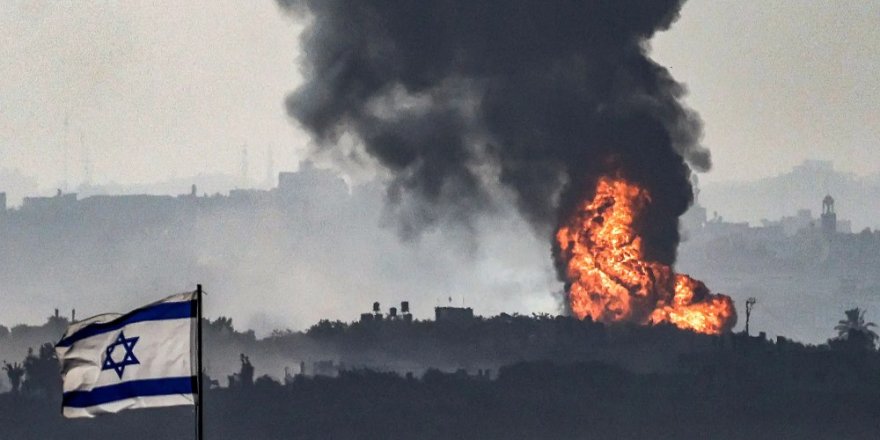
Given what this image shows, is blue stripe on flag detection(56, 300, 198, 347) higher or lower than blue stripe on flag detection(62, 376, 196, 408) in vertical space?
higher

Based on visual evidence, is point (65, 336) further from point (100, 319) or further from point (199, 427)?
point (199, 427)

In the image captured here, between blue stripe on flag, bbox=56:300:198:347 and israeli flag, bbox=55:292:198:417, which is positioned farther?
blue stripe on flag, bbox=56:300:198:347

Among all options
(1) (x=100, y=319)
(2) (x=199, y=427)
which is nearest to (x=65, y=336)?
(1) (x=100, y=319)

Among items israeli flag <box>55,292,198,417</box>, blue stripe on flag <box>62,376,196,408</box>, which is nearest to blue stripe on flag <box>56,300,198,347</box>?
israeli flag <box>55,292,198,417</box>

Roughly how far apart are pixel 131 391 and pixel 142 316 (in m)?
3.09

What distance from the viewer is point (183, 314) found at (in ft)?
320

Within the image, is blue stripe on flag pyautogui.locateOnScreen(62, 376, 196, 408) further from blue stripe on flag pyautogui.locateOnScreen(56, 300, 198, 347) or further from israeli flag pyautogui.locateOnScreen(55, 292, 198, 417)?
blue stripe on flag pyautogui.locateOnScreen(56, 300, 198, 347)

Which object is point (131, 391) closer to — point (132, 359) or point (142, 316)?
point (132, 359)

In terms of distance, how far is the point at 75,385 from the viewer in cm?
9988

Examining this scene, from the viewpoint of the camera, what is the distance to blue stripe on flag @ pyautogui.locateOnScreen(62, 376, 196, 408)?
319 ft

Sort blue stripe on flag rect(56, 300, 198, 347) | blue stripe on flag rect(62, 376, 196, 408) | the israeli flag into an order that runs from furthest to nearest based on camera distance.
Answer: blue stripe on flag rect(62, 376, 196, 408)
blue stripe on flag rect(56, 300, 198, 347)
the israeli flag

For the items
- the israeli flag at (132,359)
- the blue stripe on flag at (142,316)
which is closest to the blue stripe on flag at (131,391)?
→ the israeli flag at (132,359)

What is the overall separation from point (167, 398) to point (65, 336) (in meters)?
5.65

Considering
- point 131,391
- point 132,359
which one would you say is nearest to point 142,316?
point 132,359
